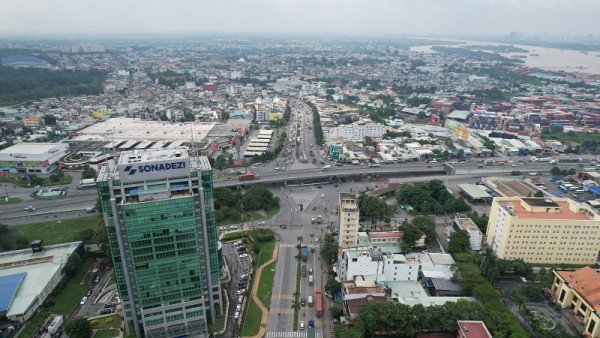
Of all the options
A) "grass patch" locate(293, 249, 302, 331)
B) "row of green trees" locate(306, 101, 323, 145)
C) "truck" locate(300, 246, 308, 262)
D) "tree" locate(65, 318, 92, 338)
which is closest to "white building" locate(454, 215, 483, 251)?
"truck" locate(300, 246, 308, 262)

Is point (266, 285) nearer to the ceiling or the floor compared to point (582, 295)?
nearer to the floor

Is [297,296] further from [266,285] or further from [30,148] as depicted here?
[30,148]

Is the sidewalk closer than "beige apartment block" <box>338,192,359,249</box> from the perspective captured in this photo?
Yes

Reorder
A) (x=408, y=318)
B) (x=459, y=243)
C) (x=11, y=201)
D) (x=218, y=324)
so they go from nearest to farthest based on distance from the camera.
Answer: (x=408, y=318), (x=218, y=324), (x=459, y=243), (x=11, y=201)

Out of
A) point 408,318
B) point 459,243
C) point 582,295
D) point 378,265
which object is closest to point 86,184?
point 378,265

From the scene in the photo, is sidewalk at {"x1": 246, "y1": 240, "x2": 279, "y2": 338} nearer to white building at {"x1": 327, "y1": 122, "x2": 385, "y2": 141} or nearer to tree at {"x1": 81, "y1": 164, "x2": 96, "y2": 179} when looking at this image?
tree at {"x1": 81, "y1": 164, "x2": 96, "y2": 179}

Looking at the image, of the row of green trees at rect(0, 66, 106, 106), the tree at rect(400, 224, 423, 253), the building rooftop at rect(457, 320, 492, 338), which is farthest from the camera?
the row of green trees at rect(0, 66, 106, 106)
